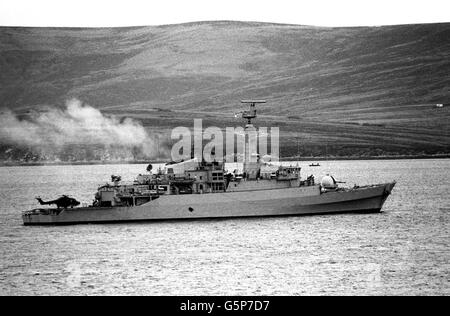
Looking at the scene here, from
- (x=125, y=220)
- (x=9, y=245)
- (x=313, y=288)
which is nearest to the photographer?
(x=313, y=288)

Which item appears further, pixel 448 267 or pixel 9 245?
pixel 9 245

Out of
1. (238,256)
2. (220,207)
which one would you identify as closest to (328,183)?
(220,207)

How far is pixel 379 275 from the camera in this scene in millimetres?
46594

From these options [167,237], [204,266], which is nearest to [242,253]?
[204,266]

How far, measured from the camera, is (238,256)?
5269 centimetres

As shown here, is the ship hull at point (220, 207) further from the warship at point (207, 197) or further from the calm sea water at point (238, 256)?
the calm sea water at point (238, 256)

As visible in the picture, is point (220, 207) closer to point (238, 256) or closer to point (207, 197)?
point (207, 197)

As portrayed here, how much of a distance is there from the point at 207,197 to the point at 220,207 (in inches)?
48.6

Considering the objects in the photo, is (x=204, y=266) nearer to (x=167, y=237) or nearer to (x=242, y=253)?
(x=242, y=253)

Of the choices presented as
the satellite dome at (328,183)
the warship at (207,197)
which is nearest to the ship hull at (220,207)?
the warship at (207,197)

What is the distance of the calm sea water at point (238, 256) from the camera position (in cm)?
4494

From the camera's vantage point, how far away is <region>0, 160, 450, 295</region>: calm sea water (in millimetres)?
44938

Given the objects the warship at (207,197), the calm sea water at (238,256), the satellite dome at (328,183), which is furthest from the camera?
the satellite dome at (328,183)
